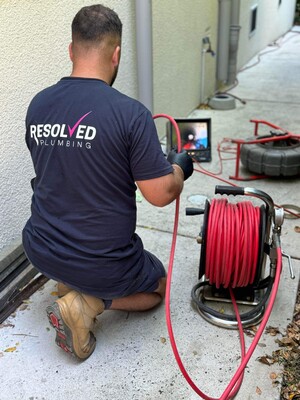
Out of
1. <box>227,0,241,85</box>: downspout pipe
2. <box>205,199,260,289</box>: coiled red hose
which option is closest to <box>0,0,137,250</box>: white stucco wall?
<box>205,199,260,289</box>: coiled red hose

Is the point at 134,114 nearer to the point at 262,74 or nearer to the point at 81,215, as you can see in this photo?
the point at 81,215

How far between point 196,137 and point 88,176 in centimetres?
255

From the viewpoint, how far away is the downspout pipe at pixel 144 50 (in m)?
3.89

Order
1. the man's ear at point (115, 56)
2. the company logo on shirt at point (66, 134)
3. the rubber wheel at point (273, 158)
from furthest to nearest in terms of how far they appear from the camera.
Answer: the rubber wheel at point (273, 158) → the man's ear at point (115, 56) → the company logo on shirt at point (66, 134)

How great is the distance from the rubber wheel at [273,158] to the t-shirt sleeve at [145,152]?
2006 millimetres

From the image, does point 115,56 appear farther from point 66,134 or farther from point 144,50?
point 144,50

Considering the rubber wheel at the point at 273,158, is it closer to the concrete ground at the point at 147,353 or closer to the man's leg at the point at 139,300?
the concrete ground at the point at 147,353

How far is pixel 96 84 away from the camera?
6.37 feet

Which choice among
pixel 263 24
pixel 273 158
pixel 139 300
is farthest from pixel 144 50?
pixel 263 24

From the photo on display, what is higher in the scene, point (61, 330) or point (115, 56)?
point (115, 56)

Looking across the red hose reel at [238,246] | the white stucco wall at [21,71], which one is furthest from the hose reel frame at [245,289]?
the white stucco wall at [21,71]

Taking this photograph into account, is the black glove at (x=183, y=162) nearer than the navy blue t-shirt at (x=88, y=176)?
No

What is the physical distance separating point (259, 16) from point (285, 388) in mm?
8393

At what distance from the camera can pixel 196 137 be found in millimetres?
4324
